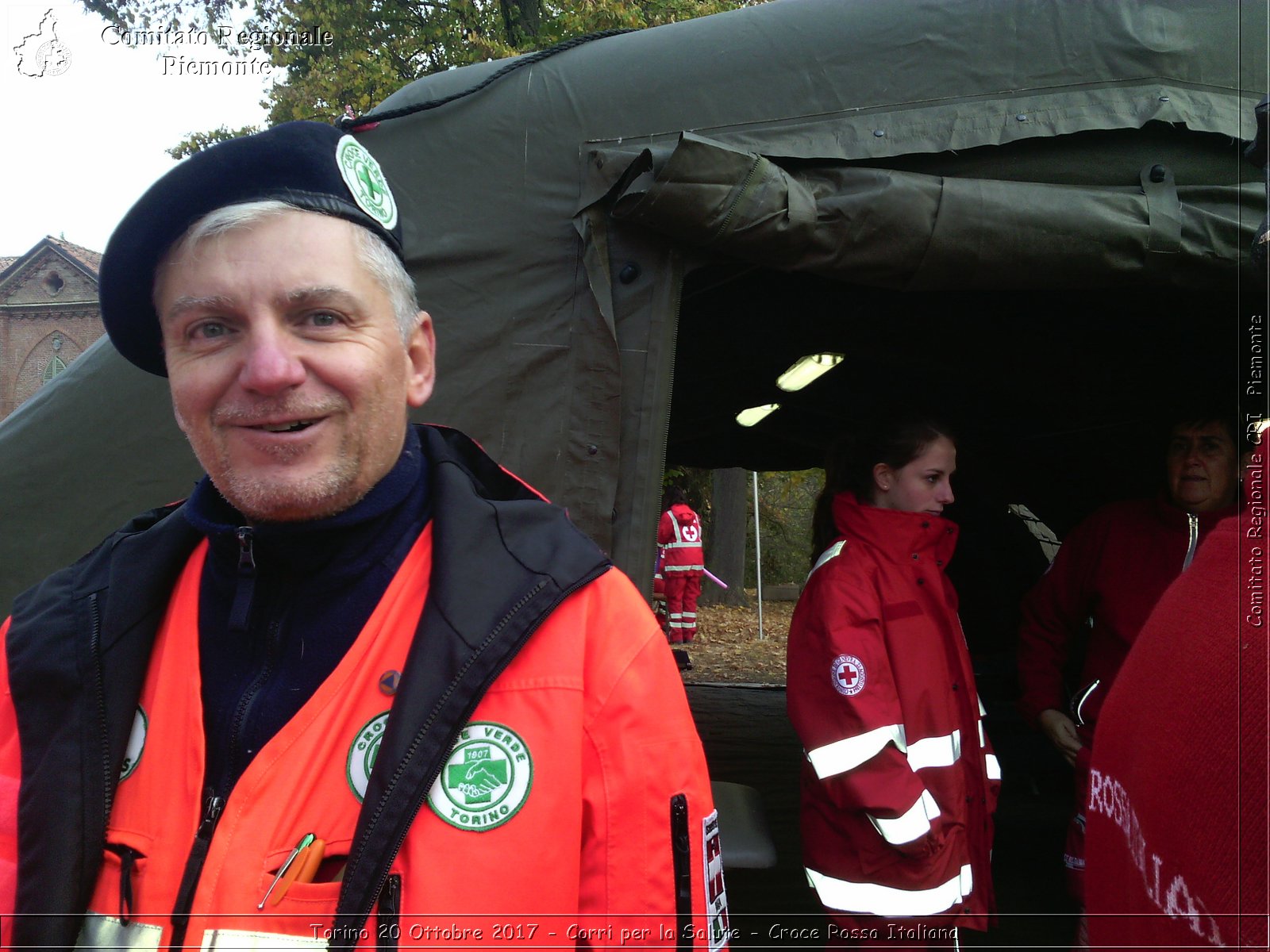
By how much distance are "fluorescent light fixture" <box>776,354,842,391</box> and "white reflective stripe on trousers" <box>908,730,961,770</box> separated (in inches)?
84.6

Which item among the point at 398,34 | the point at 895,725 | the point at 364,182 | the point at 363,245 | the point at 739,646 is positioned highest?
the point at 398,34

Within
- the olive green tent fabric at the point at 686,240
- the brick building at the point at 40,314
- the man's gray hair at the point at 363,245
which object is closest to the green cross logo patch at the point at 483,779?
the man's gray hair at the point at 363,245

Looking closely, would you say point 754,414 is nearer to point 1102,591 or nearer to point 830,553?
point 1102,591

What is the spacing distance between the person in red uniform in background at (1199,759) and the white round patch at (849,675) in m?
1.69

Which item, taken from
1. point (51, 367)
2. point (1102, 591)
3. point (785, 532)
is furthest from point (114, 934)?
point (51, 367)

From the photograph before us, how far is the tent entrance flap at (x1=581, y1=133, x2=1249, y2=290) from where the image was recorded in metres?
2.19

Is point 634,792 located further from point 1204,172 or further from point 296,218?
point 1204,172

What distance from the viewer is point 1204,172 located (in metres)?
2.46

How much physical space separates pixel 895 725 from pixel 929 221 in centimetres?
152

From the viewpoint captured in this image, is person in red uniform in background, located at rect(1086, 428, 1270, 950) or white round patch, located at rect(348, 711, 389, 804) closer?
person in red uniform in background, located at rect(1086, 428, 1270, 950)

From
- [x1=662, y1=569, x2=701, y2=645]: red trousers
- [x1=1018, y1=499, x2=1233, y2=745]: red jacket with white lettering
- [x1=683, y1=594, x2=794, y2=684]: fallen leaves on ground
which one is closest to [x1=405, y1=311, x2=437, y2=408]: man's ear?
[x1=1018, y1=499, x2=1233, y2=745]: red jacket with white lettering

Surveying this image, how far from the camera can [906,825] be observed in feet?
8.21

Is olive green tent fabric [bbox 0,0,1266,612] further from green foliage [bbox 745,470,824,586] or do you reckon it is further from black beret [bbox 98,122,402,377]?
green foliage [bbox 745,470,824,586]

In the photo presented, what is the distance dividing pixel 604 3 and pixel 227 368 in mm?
11727
